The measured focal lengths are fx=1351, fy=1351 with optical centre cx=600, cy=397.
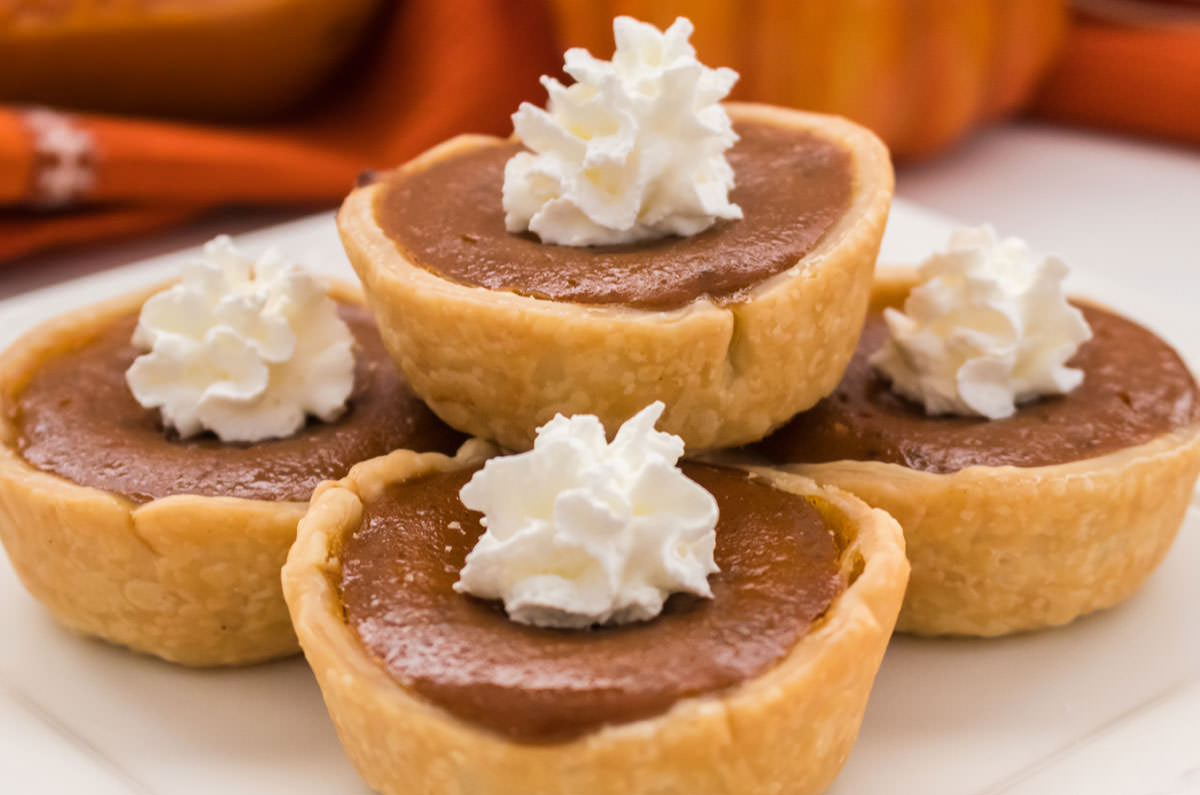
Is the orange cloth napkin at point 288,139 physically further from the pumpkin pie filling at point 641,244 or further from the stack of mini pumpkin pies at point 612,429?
the stack of mini pumpkin pies at point 612,429

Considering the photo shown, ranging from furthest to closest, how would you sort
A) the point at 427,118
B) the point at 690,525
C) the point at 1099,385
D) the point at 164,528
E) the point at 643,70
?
the point at 427,118 → the point at 1099,385 → the point at 643,70 → the point at 164,528 → the point at 690,525

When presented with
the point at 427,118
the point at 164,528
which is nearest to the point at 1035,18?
the point at 427,118

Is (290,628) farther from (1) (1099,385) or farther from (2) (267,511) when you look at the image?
(1) (1099,385)

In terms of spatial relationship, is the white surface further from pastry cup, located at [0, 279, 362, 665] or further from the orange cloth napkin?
the orange cloth napkin

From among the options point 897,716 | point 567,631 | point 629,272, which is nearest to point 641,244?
point 629,272

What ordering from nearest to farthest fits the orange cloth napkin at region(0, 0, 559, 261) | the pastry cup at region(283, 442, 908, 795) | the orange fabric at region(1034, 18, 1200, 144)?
1. the pastry cup at region(283, 442, 908, 795)
2. the orange cloth napkin at region(0, 0, 559, 261)
3. the orange fabric at region(1034, 18, 1200, 144)

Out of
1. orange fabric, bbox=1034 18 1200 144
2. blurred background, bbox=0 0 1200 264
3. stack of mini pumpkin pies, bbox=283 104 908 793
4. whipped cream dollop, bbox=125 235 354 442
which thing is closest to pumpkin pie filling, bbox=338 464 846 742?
stack of mini pumpkin pies, bbox=283 104 908 793

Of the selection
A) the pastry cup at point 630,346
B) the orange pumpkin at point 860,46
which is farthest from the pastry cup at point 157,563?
the orange pumpkin at point 860,46
